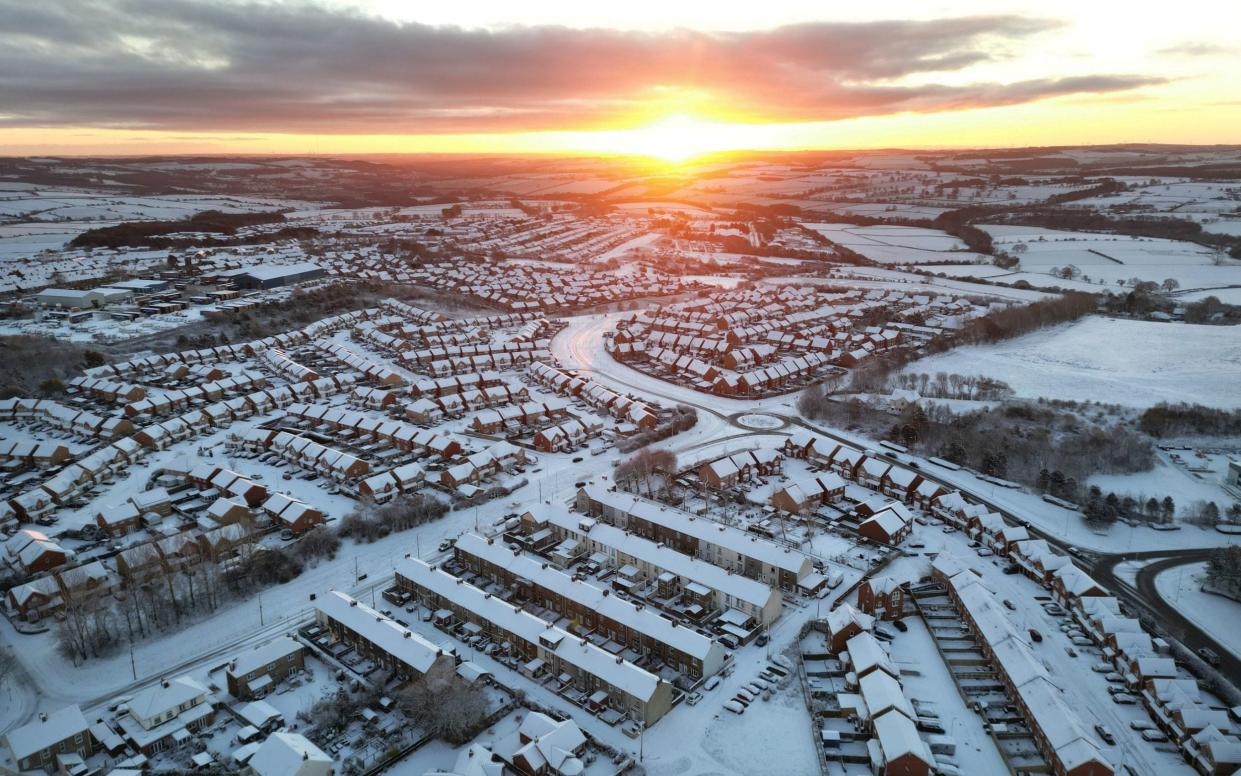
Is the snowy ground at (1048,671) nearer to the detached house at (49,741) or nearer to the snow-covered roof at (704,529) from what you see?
the snow-covered roof at (704,529)

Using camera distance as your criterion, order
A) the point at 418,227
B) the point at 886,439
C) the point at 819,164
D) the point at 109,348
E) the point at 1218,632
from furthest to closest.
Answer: the point at 819,164
the point at 418,227
the point at 109,348
the point at 886,439
the point at 1218,632

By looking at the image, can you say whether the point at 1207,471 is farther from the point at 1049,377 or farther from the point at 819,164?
the point at 819,164

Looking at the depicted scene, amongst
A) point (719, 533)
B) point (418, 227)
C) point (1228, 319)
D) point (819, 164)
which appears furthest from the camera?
point (819, 164)

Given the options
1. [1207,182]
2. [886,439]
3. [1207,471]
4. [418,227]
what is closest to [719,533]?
[886,439]

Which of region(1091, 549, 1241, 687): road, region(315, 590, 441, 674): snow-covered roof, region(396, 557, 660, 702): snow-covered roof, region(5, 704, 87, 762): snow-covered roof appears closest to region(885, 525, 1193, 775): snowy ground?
region(1091, 549, 1241, 687): road

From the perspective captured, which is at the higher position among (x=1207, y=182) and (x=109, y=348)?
(x=1207, y=182)
